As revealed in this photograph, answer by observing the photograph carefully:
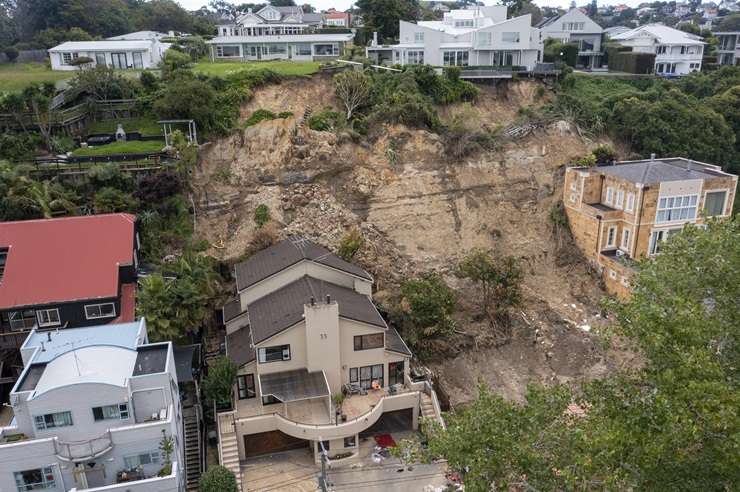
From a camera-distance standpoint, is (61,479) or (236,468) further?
→ (236,468)

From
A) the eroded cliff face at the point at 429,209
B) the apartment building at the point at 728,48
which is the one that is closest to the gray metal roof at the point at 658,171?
the eroded cliff face at the point at 429,209

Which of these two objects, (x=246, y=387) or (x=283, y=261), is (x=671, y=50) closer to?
(x=283, y=261)

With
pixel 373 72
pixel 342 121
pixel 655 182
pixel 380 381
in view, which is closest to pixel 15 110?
pixel 342 121

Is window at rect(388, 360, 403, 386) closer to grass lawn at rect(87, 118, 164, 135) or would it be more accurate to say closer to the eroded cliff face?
the eroded cliff face

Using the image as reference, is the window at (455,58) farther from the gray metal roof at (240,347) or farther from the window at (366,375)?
the window at (366,375)

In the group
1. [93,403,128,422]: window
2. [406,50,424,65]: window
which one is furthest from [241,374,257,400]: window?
[406,50,424,65]: window

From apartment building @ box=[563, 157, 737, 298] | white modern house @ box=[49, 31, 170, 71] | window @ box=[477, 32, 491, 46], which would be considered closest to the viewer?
apartment building @ box=[563, 157, 737, 298]

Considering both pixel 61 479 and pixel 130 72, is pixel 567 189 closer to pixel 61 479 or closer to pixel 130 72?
pixel 61 479
